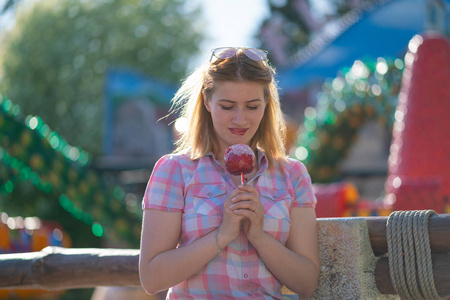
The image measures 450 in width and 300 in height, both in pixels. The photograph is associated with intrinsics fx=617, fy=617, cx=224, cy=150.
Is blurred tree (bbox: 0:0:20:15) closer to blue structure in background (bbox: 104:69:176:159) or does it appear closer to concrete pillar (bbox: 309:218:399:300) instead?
blue structure in background (bbox: 104:69:176:159)

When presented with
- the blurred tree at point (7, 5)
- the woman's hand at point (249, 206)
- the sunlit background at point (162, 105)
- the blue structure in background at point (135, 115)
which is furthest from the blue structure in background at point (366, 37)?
the woman's hand at point (249, 206)

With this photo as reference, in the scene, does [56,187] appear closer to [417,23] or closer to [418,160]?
[418,160]

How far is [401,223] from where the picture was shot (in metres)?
2.46

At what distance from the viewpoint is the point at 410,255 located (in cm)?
243

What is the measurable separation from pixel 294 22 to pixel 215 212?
74.7 ft

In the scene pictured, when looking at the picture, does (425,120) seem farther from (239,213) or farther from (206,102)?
(239,213)

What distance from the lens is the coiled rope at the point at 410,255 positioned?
2398 mm

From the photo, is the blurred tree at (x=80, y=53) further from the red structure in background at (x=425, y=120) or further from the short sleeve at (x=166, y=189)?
the short sleeve at (x=166, y=189)

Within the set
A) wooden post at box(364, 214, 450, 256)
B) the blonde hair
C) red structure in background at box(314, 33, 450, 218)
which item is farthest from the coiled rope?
red structure in background at box(314, 33, 450, 218)

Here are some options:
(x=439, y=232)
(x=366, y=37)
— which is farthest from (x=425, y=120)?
(x=366, y=37)

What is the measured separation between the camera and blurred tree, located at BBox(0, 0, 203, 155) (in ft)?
79.3

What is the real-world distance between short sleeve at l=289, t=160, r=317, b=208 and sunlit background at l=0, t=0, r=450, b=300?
2.06 ft

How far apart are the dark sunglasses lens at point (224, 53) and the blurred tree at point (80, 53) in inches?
815

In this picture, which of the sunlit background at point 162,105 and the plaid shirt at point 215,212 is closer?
the plaid shirt at point 215,212
